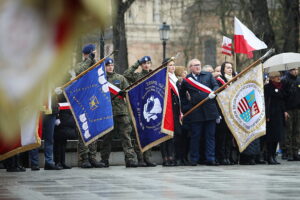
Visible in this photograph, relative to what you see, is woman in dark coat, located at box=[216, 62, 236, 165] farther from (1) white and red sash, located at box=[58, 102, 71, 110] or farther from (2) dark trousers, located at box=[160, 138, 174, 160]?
(1) white and red sash, located at box=[58, 102, 71, 110]

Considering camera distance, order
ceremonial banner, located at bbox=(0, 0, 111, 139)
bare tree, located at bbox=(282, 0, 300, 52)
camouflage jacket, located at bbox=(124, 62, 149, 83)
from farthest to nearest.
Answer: bare tree, located at bbox=(282, 0, 300, 52)
camouflage jacket, located at bbox=(124, 62, 149, 83)
ceremonial banner, located at bbox=(0, 0, 111, 139)

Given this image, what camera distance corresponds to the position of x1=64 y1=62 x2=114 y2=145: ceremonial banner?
42.5 ft

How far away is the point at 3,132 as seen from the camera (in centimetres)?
169

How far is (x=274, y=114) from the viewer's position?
16.2 m

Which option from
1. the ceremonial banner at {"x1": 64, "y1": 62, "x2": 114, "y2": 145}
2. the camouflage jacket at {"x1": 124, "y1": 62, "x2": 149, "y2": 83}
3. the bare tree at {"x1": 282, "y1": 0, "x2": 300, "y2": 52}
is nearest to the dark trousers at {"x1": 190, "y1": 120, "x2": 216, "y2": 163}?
the camouflage jacket at {"x1": 124, "y1": 62, "x2": 149, "y2": 83}

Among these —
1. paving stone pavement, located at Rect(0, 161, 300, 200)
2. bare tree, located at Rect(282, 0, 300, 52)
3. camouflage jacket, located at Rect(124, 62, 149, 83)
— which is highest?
bare tree, located at Rect(282, 0, 300, 52)

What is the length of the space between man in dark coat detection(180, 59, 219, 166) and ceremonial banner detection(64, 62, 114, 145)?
225 centimetres

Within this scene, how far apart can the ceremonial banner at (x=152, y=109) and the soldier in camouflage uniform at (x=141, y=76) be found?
0.46 metres

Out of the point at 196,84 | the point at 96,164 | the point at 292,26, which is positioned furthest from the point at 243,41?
the point at 292,26

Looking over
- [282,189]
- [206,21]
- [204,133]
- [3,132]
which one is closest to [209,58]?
[206,21]

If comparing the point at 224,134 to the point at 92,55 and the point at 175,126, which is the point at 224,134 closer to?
the point at 175,126

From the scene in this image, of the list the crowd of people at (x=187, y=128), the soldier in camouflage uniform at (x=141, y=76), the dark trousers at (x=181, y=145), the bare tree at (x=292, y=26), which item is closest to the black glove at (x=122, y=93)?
the crowd of people at (x=187, y=128)

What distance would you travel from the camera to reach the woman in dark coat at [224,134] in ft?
51.6

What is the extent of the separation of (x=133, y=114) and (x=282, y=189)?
6834mm
